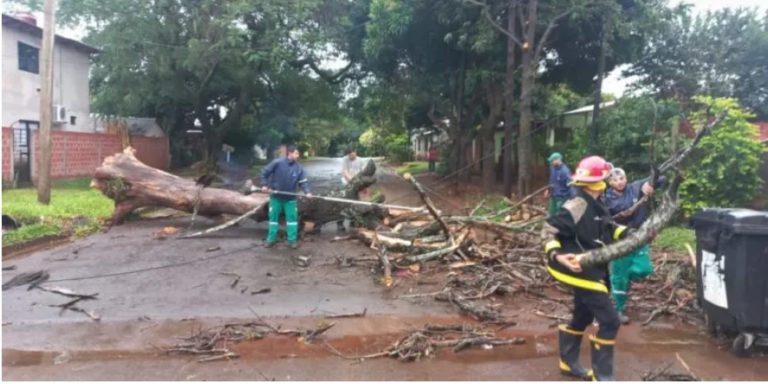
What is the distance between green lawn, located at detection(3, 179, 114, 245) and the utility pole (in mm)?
376

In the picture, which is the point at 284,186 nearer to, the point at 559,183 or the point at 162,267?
the point at 162,267

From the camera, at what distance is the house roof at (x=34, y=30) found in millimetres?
18453

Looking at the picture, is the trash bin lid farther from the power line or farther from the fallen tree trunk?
the power line

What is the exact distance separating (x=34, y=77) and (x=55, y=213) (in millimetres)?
11793

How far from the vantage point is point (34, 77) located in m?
20.1

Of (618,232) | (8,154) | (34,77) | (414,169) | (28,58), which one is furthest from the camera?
(414,169)

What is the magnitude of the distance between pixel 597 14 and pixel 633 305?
11.2m

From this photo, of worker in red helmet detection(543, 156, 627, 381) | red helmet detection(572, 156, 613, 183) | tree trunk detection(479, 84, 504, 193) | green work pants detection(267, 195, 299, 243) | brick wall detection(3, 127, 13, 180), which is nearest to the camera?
worker in red helmet detection(543, 156, 627, 381)

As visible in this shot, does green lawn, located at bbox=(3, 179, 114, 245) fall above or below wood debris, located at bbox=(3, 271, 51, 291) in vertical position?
above

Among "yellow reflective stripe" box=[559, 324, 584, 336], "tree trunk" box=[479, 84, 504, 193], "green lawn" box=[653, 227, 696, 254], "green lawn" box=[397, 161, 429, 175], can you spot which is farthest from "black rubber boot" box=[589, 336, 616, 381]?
"green lawn" box=[397, 161, 429, 175]

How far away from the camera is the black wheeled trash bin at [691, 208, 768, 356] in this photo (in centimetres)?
443

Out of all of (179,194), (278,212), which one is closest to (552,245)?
(278,212)

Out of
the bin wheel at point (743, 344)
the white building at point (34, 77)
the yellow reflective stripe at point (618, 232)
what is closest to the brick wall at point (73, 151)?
the white building at point (34, 77)

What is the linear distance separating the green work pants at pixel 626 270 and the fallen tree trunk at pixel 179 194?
523 cm
